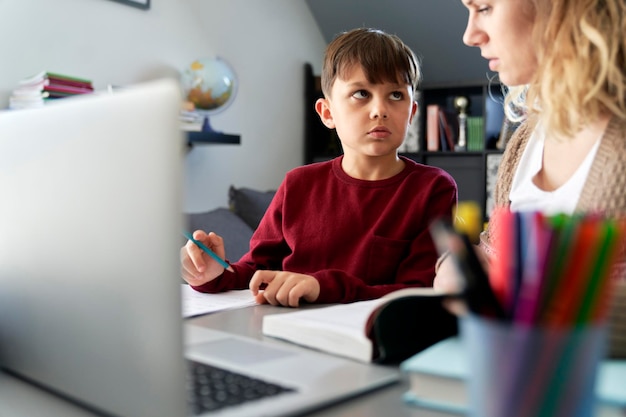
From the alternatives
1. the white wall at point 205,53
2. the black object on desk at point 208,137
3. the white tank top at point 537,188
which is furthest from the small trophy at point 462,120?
the white tank top at point 537,188

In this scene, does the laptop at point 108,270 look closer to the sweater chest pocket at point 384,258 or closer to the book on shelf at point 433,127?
the sweater chest pocket at point 384,258

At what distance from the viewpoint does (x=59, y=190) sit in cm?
54

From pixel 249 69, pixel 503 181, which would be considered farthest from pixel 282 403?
pixel 249 69

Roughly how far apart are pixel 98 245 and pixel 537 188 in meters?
0.65

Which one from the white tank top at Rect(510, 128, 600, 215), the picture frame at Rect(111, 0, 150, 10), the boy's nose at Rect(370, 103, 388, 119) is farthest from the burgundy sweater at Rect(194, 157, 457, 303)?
the picture frame at Rect(111, 0, 150, 10)

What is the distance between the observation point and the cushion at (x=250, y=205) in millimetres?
3297

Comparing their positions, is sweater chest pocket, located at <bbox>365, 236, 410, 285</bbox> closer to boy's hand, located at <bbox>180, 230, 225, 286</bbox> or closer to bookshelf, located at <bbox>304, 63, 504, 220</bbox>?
boy's hand, located at <bbox>180, 230, 225, 286</bbox>

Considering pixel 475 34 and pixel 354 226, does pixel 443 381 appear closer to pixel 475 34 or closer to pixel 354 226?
pixel 475 34

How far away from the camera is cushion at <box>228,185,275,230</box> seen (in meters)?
3.30

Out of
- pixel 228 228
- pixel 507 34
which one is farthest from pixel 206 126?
pixel 507 34

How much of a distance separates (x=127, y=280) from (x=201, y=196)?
120 inches

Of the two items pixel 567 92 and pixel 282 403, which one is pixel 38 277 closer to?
pixel 282 403

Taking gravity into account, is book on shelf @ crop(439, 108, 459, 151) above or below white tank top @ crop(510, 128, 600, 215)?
above

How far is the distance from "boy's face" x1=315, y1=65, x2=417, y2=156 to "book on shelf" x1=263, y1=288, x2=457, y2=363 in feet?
2.11
